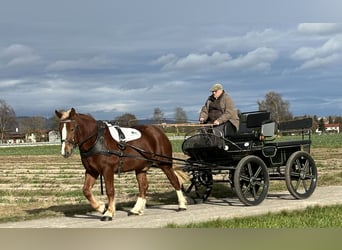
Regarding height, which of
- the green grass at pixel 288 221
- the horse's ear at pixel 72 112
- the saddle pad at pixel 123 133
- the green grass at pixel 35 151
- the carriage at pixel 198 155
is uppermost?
Result: the horse's ear at pixel 72 112

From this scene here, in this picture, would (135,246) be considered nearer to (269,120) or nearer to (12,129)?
(269,120)

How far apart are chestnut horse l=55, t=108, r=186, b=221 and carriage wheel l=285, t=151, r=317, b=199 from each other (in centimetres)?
279

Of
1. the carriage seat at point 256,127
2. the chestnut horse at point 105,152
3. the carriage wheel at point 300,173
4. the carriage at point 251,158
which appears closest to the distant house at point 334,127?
the carriage wheel at point 300,173

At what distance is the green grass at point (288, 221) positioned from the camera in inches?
337

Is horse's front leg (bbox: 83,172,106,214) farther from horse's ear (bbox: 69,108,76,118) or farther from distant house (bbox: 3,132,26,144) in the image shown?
distant house (bbox: 3,132,26,144)

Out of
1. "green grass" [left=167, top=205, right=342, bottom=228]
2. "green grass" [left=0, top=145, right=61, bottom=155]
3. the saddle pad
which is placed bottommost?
"green grass" [left=0, top=145, right=61, bottom=155]

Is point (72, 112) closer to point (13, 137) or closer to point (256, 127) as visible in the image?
point (256, 127)

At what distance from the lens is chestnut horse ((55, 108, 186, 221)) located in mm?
9969

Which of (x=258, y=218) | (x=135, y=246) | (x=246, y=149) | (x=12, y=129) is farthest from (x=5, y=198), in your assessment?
(x=12, y=129)

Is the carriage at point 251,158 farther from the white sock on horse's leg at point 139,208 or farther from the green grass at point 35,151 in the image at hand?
the green grass at point 35,151

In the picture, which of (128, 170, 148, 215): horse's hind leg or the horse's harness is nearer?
the horse's harness

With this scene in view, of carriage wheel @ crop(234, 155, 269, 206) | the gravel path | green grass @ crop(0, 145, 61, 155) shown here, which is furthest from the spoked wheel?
green grass @ crop(0, 145, 61, 155)

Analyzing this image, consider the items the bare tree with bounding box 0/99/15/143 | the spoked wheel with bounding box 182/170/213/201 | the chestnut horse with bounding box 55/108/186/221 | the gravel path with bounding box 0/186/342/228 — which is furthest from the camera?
the bare tree with bounding box 0/99/15/143

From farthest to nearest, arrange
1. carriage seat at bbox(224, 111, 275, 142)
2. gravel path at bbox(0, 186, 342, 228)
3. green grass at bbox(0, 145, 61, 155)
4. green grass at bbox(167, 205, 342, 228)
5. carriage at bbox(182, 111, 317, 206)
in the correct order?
green grass at bbox(0, 145, 61, 155) < carriage seat at bbox(224, 111, 275, 142) < carriage at bbox(182, 111, 317, 206) < gravel path at bbox(0, 186, 342, 228) < green grass at bbox(167, 205, 342, 228)
